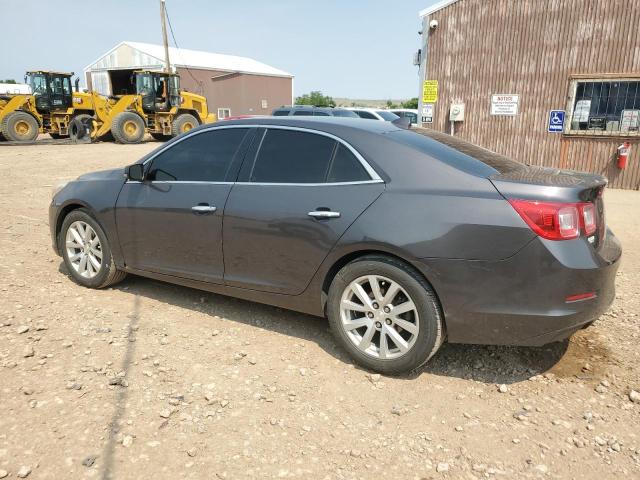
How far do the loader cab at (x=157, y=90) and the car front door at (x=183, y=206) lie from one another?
19018 mm

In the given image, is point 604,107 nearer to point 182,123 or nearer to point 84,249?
point 84,249

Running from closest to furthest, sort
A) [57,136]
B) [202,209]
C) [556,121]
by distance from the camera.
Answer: [202,209] < [556,121] < [57,136]

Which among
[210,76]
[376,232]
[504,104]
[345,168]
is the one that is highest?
[210,76]

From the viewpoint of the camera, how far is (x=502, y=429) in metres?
2.69

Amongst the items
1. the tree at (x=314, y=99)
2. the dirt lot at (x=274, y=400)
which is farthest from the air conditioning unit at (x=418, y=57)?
the tree at (x=314, y=99)

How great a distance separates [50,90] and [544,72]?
1870 centimetres

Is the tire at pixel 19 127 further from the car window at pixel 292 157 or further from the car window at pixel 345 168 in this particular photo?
the car window at pixel 345 168

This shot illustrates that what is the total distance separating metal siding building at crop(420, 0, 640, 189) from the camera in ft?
35.2

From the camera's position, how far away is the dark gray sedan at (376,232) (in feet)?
9.03

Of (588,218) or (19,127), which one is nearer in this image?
(588,218)

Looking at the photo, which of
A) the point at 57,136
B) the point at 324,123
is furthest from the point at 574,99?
the point at 57,136

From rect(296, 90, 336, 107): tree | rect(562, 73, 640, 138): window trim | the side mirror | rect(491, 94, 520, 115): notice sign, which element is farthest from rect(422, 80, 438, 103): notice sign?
rect(296, 90, 336, 107): tree

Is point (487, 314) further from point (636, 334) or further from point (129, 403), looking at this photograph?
point (129, 403)

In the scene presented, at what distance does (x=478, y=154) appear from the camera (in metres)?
3.44
